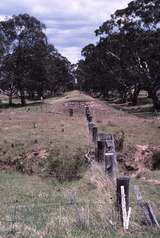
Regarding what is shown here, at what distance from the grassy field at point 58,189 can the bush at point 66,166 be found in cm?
25

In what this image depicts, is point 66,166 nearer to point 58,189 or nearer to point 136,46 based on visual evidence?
point 58,189

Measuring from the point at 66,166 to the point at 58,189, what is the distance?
2653 millimetres

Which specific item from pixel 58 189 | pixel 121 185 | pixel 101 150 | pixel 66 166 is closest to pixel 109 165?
pixel 101 150

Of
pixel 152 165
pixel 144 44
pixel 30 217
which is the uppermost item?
pixel 144 44

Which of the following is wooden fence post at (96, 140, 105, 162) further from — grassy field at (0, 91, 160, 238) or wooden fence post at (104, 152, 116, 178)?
wooden fence post at (104, 152, 116, 178)

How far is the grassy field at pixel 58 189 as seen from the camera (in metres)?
7.95

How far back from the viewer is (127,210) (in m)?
8.24

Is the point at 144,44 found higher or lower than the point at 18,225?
higher

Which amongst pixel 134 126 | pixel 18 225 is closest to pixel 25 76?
pixel 134 126

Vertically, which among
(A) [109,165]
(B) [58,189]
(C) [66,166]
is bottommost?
(B) [58,189]

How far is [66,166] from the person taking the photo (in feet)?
60.6

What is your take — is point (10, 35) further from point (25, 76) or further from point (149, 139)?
point (149, 139)

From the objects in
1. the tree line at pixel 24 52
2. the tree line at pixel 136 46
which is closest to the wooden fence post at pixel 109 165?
the tree line at pixel 136 46

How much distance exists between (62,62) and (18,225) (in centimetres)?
11054
